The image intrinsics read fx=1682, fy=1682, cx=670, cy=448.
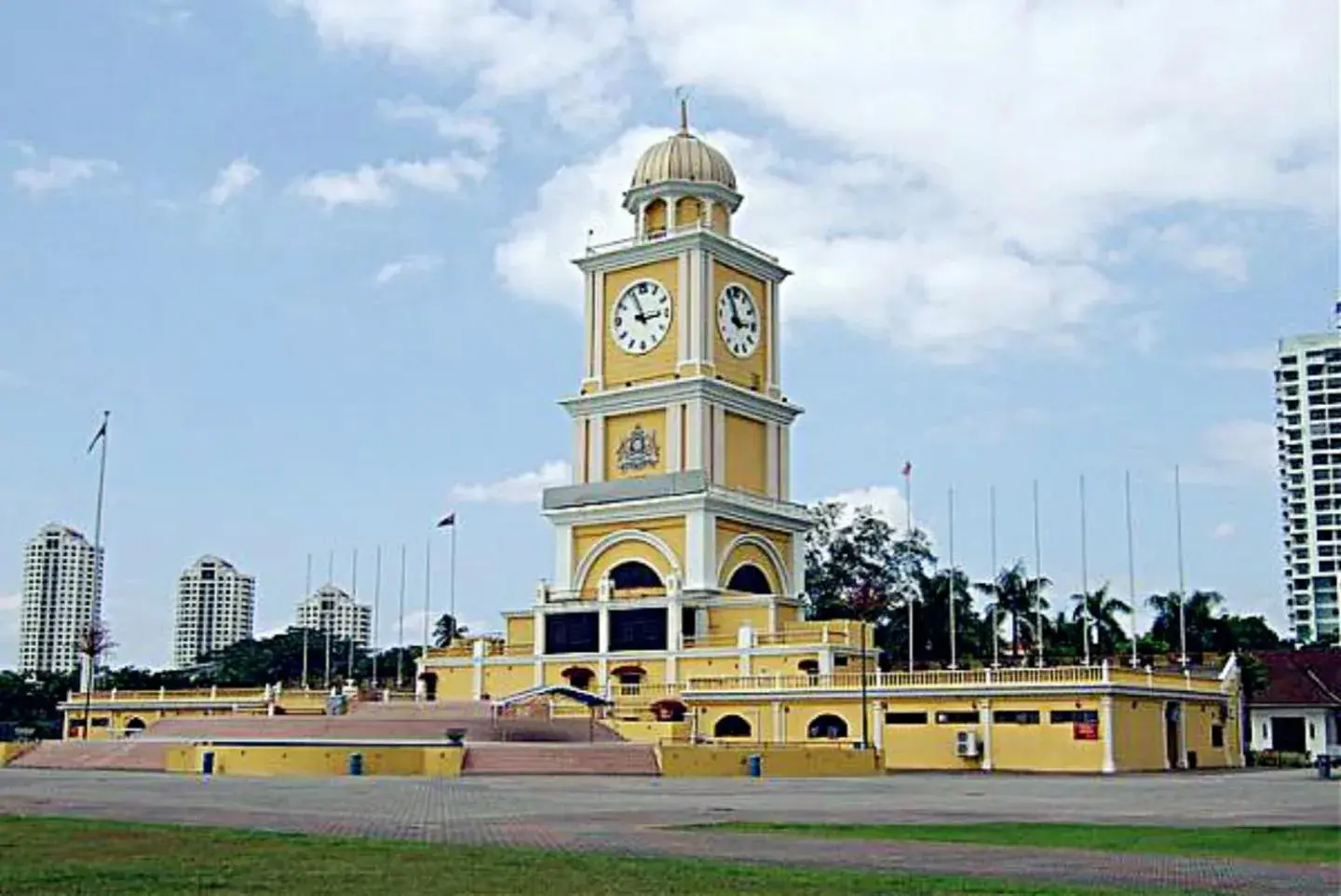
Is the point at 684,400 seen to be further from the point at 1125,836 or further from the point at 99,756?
the point at 1125,836

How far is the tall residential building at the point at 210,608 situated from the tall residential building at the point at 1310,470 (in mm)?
102251

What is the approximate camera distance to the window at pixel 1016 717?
5350cm

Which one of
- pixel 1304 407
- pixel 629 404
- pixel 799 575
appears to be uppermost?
pixel 1304 407

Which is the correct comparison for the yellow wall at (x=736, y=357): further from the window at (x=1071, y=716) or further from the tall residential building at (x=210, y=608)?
the tall residential building at (x=210, y=608)

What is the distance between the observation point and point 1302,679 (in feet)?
256

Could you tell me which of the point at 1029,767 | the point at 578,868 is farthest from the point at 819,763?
the point at 578,868

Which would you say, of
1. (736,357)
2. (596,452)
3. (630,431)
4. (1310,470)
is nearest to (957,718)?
(630,431)

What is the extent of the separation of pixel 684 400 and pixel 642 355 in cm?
A: 429

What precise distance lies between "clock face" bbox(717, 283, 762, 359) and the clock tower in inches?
3.3

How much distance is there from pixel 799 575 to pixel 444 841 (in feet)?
187

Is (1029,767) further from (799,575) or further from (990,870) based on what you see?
(990,870)

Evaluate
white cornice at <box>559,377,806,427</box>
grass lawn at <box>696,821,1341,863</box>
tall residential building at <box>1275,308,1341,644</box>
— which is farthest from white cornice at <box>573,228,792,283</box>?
tall residential building at <box>1275,308,1341,644</box>

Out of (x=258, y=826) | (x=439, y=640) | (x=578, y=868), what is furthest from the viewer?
(x=439, y=640)

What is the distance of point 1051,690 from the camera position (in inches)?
2087
